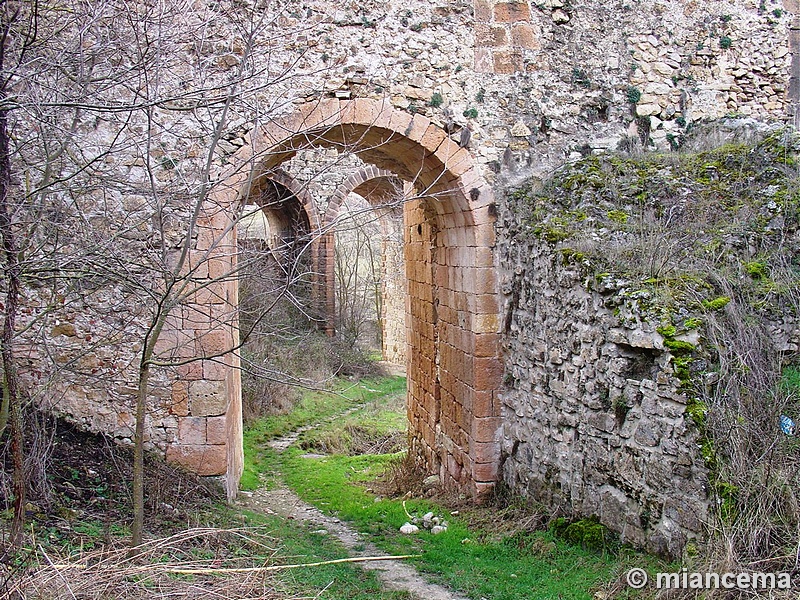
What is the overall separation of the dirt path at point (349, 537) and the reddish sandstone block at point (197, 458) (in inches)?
32.0

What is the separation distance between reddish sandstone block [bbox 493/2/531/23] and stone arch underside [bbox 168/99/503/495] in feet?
4.29

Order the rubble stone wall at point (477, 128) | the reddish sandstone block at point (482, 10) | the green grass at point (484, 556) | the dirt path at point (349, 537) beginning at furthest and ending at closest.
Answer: the reddish sandstone block at point (482, 10) < the rubble stone wall at point (477, 128) < the dirt path at point (349, 537) < the green grass at point (484, 556)

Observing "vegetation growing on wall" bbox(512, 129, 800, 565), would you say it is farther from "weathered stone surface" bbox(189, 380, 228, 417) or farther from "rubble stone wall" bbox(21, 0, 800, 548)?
"weathered stone surface" bbox(189, 380, 228, 417)

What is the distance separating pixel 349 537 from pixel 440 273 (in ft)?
10.2

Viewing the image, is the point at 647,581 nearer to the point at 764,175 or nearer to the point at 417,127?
the point at 764,175

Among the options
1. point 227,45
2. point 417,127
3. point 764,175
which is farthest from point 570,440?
point 227,45

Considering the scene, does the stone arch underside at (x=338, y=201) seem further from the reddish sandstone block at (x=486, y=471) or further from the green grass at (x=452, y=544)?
the reddish sandstone block at (x=486, y=471)

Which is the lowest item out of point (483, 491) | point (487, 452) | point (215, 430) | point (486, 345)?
point (483, 491)

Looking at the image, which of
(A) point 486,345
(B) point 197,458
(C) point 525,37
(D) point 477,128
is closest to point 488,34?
(C) point 525,37

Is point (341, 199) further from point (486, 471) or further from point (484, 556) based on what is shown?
point (484, 556)

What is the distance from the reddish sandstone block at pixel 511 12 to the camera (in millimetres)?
7066

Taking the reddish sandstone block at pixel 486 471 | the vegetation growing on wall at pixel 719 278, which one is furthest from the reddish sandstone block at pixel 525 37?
the reddish sandstone block at pixel 486 471

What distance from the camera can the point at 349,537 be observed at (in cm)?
651

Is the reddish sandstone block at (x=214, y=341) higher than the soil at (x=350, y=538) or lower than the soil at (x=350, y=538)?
higher
